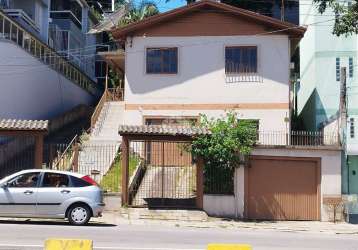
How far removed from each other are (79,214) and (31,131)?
6000 millimetres

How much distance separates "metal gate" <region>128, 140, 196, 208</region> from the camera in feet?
77.1

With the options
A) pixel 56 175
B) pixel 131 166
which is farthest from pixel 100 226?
pixel 131 166

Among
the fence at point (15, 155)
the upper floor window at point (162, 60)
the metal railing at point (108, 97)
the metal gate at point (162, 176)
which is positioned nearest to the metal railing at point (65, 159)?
the fence at point (15, 155)

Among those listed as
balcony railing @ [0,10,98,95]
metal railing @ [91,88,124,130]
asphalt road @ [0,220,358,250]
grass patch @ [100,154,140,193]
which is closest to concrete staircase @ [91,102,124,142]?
metal railing @ [91,88,124,130]

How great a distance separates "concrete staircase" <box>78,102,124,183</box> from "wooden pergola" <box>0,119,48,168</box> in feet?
7.72

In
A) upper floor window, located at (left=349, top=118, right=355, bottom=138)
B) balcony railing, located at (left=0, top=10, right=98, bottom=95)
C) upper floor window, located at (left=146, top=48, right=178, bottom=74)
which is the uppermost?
balcony railing, located at (left=0, top=10, right=98, bottom=95)

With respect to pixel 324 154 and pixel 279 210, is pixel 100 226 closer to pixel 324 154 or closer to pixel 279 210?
pixel 279 210

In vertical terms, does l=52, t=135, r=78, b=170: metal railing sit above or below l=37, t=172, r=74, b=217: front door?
above

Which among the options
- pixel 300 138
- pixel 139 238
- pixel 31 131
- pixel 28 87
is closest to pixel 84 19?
pixel 28 87

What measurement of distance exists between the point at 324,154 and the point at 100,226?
9776mm

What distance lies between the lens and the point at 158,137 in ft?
77.2

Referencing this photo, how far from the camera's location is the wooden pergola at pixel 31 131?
2280 centimetres

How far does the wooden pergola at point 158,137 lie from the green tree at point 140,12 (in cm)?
2286

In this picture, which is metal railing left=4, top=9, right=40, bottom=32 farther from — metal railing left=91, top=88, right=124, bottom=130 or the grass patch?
the grass patch
